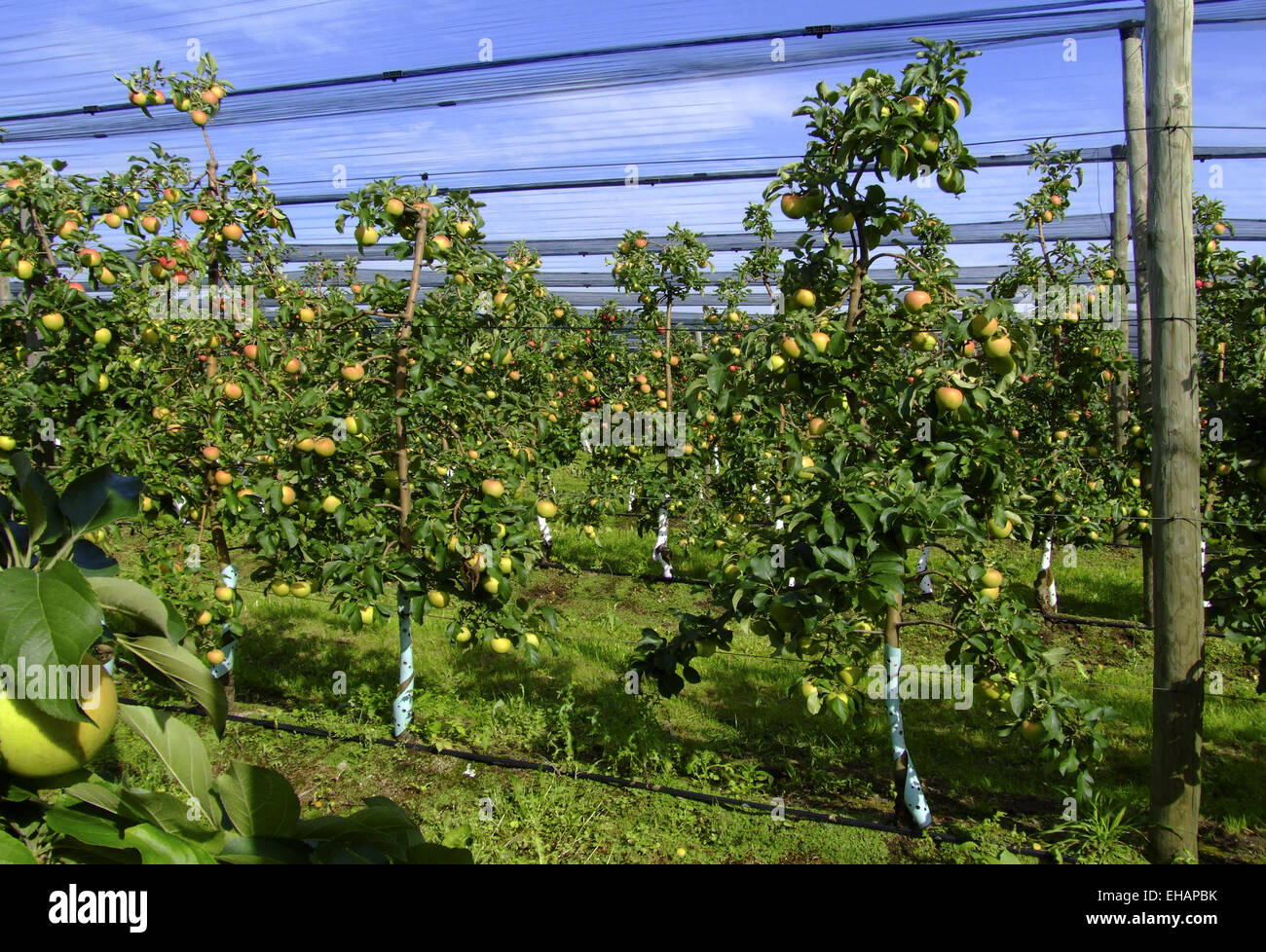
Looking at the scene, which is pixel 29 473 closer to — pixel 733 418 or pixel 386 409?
pixel 386 409

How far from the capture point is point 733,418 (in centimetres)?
750

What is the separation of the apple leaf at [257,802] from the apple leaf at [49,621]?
0.16 meters

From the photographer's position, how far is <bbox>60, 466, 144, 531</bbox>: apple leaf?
67cm

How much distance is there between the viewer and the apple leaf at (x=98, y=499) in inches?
26.6

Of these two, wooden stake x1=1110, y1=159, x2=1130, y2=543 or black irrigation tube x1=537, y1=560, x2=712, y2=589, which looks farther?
black irrigation tube x1=537, y1=560, x2=712, y2=589

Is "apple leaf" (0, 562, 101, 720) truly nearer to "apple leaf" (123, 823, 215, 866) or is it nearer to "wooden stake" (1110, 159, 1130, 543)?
"apple leaf" (123, 823, 215, 866)

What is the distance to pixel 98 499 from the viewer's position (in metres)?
0.69

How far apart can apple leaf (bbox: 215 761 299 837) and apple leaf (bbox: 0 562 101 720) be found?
159mm

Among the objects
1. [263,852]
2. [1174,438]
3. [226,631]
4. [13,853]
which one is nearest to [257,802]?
[263,852]

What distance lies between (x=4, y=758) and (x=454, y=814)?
3321mm

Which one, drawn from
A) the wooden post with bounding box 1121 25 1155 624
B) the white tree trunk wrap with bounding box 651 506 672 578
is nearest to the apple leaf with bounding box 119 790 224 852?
the wooden post with bounding box 1121 25 1155 624

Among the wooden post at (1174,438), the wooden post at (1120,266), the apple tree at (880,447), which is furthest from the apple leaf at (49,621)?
the wooden post at (1120,266)

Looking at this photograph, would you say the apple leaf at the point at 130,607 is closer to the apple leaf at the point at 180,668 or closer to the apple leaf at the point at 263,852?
the apple leaf at the point at 180,668

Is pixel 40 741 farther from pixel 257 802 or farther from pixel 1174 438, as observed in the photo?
pixel 1174 438
